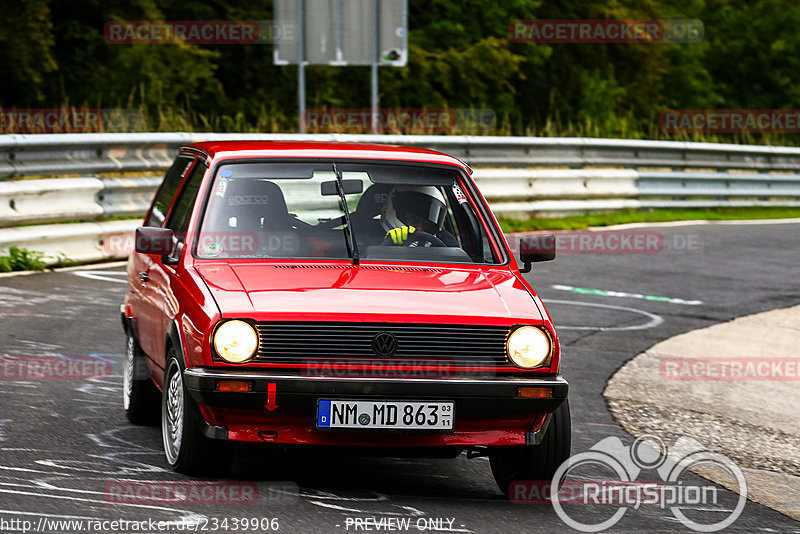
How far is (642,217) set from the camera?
2095cm

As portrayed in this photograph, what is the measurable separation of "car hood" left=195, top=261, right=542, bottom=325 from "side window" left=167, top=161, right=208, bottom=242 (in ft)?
1.95

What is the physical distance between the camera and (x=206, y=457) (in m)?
6.11

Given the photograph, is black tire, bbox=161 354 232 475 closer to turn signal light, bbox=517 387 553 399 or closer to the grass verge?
turn signal light, bbox=517 387 553 399

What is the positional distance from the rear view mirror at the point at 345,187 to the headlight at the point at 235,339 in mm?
1418

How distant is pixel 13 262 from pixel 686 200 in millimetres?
12612

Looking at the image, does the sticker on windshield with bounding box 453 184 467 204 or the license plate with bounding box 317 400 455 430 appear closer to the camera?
the license plate with bounding box 317 400 455 430

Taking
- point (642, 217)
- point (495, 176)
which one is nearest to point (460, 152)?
point (495, 176)

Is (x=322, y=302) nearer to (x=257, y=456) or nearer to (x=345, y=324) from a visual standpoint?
(x=345, y=324)

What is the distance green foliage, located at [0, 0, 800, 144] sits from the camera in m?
28.9

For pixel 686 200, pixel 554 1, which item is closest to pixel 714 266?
pixel 686 200

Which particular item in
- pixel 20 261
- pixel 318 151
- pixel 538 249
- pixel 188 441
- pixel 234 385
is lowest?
pixel 188 441

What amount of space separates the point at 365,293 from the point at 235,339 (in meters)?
0.66

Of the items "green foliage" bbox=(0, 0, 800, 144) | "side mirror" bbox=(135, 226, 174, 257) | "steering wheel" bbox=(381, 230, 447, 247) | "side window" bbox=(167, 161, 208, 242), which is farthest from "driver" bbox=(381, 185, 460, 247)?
"green foliage" bbox=(0, 0, 800, 144)

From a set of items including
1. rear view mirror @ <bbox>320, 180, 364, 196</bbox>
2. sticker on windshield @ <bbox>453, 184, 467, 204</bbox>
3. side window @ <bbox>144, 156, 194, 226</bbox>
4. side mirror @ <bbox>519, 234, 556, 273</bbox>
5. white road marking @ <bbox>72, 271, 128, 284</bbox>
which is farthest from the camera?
white road marking @ <bbox>72, 271, 128, 284</bbox>
